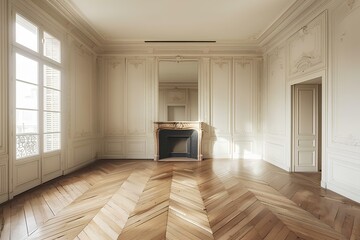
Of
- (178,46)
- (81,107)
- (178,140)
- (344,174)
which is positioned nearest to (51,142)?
(81,107)

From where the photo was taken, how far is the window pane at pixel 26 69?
304 cm

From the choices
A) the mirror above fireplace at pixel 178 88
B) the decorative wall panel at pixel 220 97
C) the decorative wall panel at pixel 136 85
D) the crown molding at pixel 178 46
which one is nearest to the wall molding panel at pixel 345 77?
the crown molding at pixel 178 46

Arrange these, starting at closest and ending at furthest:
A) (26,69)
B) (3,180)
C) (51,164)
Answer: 1. (3,180)
2. (26,69)
3. (51,164)

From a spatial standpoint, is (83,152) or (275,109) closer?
(83,152)

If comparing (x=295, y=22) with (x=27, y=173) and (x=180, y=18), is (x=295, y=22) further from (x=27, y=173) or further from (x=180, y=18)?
(x=27, y=173)

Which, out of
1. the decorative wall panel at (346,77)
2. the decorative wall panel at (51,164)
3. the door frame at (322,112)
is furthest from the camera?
the decorative wall panel at (51,164)

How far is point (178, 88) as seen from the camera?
6.00 metres

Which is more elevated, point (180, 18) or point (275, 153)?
point (180, 18)

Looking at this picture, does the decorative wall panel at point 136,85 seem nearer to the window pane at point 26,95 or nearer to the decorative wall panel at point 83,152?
the decorative wall panel at point 83,152

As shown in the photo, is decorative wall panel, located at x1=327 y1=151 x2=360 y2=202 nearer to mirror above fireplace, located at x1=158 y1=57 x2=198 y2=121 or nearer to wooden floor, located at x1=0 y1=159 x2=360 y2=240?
wooden floor, located at x1=0 y1=159 x2=360 y2=240

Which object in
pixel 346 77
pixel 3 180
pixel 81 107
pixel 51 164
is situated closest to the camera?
pixel 3 180

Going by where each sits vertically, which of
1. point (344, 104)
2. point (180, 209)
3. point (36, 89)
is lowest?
point (180, 209)

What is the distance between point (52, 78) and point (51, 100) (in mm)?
426

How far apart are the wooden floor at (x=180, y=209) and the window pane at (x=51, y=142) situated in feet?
2.03
